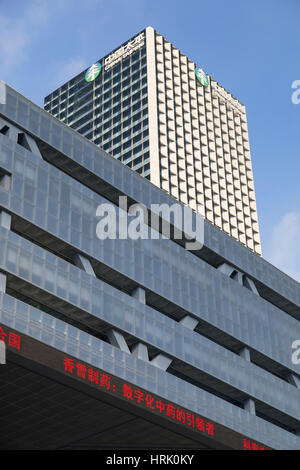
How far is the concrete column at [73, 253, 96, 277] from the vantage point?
226 feet

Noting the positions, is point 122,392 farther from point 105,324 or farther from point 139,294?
point 139,294

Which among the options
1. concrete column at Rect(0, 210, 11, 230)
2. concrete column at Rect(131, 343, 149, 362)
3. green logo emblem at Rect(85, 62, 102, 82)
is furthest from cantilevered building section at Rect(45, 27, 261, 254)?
concrete column at Rect(0, 210, 11, 230)

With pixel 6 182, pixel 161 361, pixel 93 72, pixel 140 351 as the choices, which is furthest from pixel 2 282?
pixel 93 72

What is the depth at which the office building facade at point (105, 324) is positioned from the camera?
62.0 m

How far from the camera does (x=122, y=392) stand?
2537 inches

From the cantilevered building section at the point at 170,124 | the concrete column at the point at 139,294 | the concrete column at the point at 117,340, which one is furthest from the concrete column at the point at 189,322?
the cantilevered building section at the point at 170,124

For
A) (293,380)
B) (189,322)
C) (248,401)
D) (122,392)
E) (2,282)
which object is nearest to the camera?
(2,282)

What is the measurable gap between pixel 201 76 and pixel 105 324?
4260 inches

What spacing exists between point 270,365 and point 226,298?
11.1 metres

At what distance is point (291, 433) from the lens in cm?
8681

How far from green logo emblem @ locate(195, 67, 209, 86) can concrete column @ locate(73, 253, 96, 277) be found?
10395 centimetres

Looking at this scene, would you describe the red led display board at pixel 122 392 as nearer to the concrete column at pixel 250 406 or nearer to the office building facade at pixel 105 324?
the office building facade at pixel 105 324

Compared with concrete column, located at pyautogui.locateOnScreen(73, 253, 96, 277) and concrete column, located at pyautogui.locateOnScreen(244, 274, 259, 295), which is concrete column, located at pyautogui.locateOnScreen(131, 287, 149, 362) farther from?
concrete column, located at pyautogui.locateOnScreen(244, 274, 259, 295)
